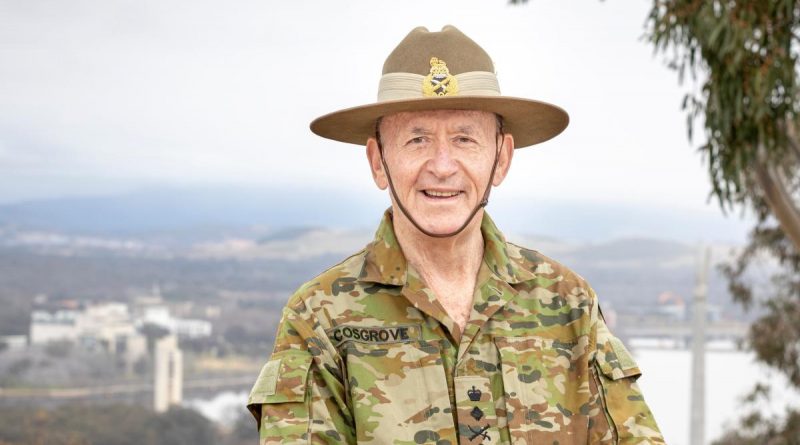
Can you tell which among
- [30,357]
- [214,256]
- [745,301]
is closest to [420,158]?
[745,301]

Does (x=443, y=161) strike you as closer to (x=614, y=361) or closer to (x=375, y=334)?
(x=375, y=334)

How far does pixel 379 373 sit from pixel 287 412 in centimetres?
22

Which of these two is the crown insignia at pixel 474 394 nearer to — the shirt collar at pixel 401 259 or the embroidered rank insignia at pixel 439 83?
the shirt collar at pixel 401 259

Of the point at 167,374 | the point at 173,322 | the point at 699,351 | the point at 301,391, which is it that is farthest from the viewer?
the point at 173,322

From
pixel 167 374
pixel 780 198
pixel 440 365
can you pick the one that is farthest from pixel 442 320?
pixel 167 374

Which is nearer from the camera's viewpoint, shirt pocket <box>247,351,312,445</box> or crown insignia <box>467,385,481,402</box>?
shirt pocket <box>247,351,312,445</box>

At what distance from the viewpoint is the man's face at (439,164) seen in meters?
2.53

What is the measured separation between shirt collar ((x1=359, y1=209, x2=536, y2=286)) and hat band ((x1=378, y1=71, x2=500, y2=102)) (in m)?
0.30

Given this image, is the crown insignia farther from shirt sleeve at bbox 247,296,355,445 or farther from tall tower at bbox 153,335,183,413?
tall tower at bbox 153,335,183,413

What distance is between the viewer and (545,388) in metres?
2.53

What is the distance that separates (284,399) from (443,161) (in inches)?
24.5

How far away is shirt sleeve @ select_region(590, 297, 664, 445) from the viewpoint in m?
2.55

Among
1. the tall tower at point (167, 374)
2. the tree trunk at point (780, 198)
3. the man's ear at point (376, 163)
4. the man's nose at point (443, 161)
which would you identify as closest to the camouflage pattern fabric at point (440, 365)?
the man's ear at point (376, 163)

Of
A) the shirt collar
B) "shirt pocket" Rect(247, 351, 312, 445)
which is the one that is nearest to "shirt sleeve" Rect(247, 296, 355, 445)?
"shirt pocket" Rect(247, 351, 312, 445)
